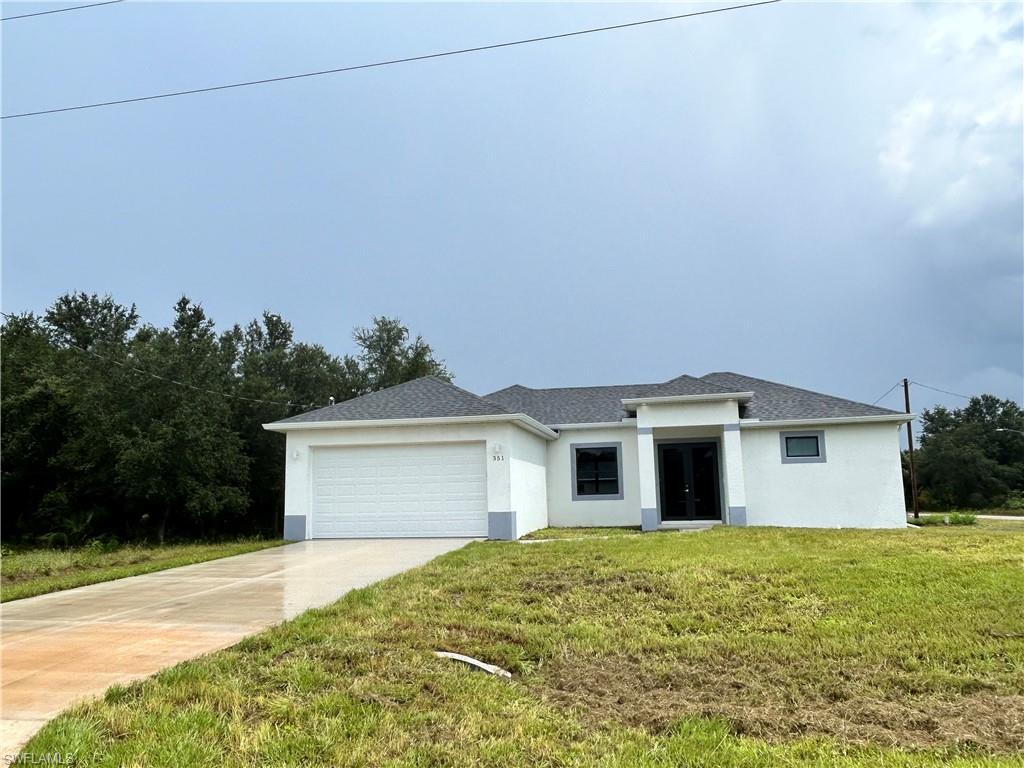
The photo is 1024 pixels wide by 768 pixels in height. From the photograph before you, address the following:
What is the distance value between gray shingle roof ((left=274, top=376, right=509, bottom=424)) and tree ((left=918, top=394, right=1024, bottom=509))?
34665 millimetres

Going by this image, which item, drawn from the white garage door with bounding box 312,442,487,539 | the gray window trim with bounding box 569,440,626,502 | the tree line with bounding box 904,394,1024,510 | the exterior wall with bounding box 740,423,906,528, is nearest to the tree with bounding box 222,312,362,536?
the white garage door with bounding box 312,442,487,539

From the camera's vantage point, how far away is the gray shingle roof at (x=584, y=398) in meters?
17.1

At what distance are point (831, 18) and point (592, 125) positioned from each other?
→ 7646mm

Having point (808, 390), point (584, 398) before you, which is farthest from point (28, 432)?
point (808, 390)

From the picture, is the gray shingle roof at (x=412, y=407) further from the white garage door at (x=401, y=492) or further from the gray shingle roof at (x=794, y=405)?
the gray shingle roof at (x=794, y=405)

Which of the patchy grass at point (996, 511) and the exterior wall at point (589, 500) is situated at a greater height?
the exterior wall at point (589, 500)

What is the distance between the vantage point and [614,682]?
461 centimetres

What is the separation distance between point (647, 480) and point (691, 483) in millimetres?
2375

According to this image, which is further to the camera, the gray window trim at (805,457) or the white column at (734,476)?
the gray window trim at (805,457)

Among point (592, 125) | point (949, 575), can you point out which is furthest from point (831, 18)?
point (949, 575)

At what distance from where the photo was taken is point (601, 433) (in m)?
18.2

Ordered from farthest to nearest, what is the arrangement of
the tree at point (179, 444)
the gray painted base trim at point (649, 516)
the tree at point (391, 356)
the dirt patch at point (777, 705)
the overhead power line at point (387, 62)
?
1. the tree at point (391, 356)
2. the tree at point (179, 444)
3. the gray painted base trim at point (649, 516)
4. the overhead power line at point (387, 62)
5. the dirt patch at point (777, 705)

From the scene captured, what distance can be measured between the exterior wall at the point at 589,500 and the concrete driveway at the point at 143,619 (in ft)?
24.1

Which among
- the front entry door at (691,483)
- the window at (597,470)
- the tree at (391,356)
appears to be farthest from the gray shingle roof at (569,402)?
the tree at (391,356)
